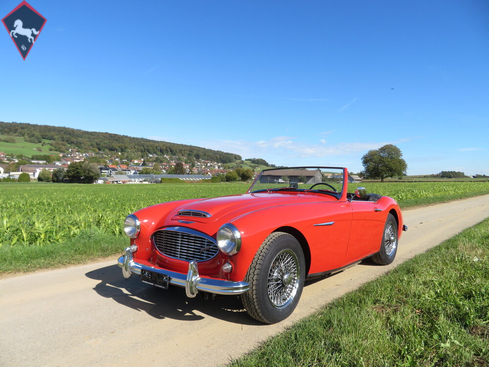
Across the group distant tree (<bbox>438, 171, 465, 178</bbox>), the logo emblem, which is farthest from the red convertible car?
distant tree (<bbox>438, 171, 465, 178</bbox>)

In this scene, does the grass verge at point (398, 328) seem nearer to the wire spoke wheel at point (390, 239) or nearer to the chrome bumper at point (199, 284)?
the chrome bumper at point (199, 284)

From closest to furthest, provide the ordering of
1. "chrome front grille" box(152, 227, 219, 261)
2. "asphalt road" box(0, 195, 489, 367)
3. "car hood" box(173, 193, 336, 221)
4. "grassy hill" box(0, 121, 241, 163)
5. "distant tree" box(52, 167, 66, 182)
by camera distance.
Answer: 1. "asphalt road" box(0, 195, 489, 367)
2. "chrome front grille" box(152, 227, 219, 261)
3. "car hood" box(173, 193, 336, 221)
4. "distant tree" box(52, 167, 66, 182)
5. "grassy hill" box(0, 121, 241, 163)

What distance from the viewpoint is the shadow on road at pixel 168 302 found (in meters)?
3.16

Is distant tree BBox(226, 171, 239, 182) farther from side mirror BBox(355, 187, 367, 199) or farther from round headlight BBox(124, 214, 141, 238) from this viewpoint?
round headlight BBox(124, 214, 141, 238)

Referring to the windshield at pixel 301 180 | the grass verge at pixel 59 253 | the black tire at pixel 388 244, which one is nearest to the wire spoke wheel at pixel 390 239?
the black tire at pixel 388 244

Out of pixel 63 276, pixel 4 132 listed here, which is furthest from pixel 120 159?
pixel 63 276

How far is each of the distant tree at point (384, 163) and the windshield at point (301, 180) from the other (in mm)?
88439

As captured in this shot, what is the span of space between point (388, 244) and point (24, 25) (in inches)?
395

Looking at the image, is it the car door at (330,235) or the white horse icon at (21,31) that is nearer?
the car door at (330,235)

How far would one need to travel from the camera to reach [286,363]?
2135 millimetres

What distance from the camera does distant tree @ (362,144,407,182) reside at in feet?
278

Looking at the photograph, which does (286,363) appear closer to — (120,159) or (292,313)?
(292,313)

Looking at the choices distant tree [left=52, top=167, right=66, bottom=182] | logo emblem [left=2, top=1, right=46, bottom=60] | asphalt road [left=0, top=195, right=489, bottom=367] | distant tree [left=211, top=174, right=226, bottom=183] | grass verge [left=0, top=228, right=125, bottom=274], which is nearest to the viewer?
asphalt road [left=0, top=195, right=489, bottom=367]

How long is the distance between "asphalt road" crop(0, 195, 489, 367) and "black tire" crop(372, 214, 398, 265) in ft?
1.71
